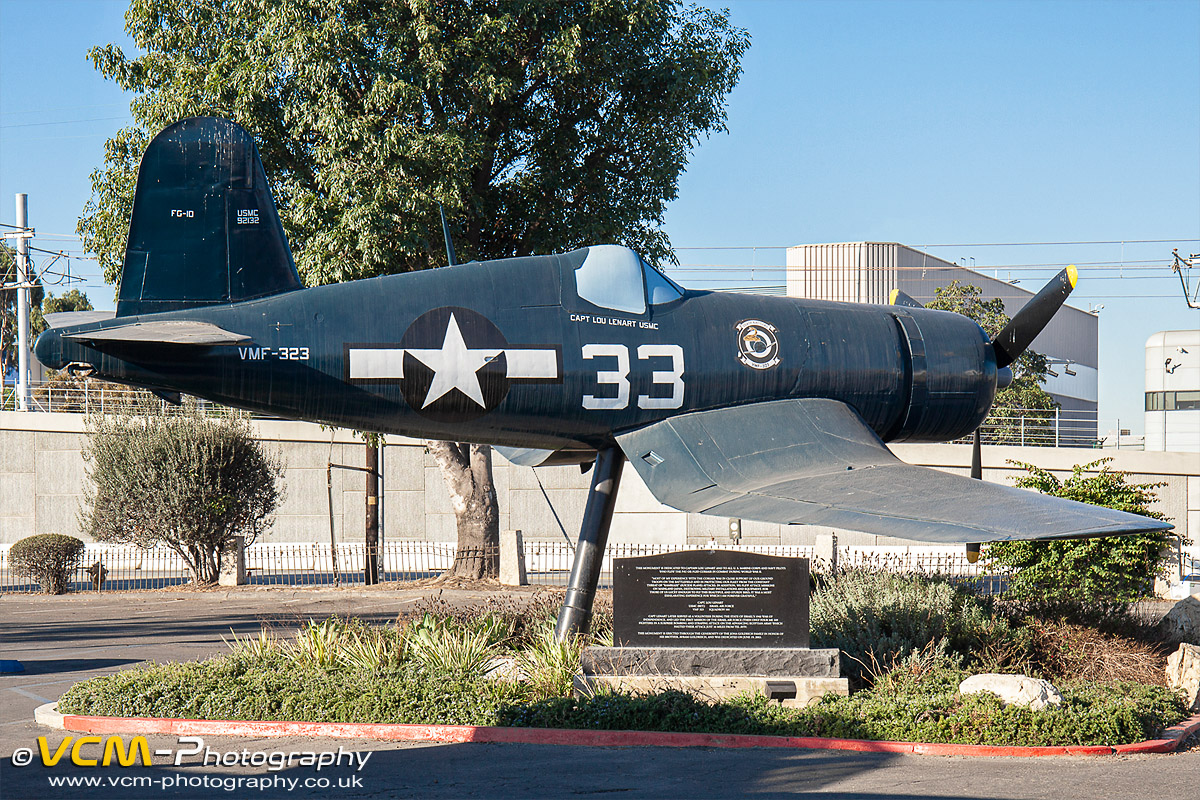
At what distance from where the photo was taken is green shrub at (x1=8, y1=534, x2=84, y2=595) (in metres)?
26.2

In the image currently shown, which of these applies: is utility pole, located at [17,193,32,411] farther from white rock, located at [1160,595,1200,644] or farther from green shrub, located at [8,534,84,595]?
white rock, located at [1160,595,1200,644]

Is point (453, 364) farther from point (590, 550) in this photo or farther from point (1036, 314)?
point (1036, 314)

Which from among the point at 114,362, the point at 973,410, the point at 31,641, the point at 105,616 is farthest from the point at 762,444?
the point at 105,616

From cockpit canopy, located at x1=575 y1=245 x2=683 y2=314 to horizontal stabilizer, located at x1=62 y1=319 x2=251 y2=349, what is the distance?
334cm

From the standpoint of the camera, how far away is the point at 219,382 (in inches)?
356

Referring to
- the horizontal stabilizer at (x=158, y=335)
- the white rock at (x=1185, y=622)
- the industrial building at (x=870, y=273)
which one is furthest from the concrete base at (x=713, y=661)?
the industrial building at (x=870, y=273)

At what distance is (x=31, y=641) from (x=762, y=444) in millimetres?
14022

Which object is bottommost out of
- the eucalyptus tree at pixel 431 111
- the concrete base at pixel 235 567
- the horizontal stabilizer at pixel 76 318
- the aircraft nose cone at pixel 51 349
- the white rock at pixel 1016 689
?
the concrete base at pixel 235 567

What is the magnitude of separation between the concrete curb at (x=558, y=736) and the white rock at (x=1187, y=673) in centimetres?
127

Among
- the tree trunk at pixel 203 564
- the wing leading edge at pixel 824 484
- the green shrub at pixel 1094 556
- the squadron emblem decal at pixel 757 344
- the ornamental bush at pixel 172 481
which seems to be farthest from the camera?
the tree trunk at pixel 203 564

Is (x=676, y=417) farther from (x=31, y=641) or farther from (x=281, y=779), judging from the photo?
(x=31, y=641)

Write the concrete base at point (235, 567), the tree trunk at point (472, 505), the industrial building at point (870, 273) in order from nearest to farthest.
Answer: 1. the tree trunk at point (472, 505)
2. the concrete base at point (235, 567)
3. the industrial building at point (870, 273)

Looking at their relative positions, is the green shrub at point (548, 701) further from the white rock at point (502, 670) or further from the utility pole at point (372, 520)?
the utility pole at point (372, 520)

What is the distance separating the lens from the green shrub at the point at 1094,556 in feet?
49.5
